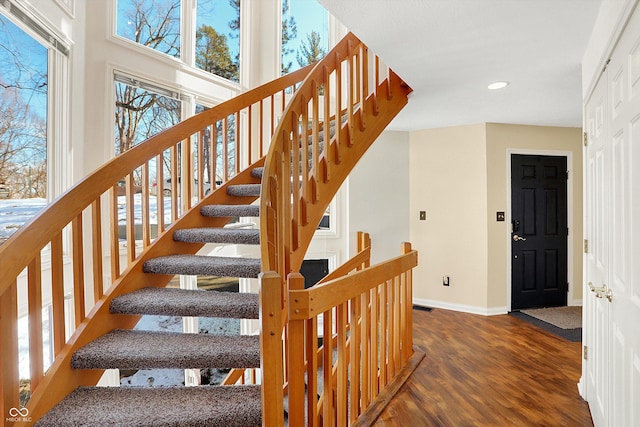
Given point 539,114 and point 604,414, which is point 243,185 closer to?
point 604,414

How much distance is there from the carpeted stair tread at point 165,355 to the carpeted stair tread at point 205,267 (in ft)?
1.43

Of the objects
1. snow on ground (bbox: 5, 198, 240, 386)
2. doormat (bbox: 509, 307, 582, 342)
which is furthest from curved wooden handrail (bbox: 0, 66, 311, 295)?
doormat (bbox: 509, 307, 582, 342)

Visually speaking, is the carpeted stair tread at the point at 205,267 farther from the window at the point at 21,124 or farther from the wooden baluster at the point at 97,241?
the window at the point at 21,124

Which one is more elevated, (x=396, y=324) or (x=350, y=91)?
(x=350, y=91)

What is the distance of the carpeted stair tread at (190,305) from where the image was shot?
1.89 metres

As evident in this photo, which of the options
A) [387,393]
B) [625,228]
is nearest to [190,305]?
[387,393]

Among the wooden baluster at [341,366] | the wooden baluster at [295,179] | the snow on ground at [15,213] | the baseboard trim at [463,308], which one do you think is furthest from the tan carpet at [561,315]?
the snow on ground at [15,213]

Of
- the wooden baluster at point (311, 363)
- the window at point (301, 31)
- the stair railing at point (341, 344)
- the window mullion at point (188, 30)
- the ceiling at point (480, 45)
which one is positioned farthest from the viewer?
the window at point (301, 31)

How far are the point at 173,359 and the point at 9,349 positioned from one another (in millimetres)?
608

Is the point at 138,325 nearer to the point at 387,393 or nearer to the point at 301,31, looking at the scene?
the point at 387,393

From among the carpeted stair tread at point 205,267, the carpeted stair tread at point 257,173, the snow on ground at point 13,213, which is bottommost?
the carpeted stair tread at point 205,267

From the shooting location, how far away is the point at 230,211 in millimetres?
2633

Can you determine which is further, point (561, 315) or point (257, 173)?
point (561, 315)

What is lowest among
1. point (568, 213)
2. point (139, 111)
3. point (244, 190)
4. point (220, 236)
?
point (220, 236)
